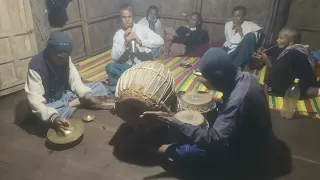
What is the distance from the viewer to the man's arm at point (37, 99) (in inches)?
110

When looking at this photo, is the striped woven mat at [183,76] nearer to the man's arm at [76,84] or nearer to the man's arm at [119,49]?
the man's arm at [119,49]

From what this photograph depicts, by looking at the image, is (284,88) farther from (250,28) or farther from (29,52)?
(29,52)

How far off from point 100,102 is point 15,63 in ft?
5.47

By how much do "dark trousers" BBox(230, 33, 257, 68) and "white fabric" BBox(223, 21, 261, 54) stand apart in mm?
341

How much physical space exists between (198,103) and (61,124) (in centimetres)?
149

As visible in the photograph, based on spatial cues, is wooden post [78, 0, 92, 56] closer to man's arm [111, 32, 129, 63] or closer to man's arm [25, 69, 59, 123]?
man's arm [111, 32, 129, 63]

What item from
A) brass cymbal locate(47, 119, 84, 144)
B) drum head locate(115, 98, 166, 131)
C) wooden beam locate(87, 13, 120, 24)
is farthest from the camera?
wooden beam locate(87, 13, 120, 24)

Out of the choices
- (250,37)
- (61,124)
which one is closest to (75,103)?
(61,124)

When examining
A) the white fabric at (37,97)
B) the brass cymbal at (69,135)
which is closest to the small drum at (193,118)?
the brass cymbal at (69,135)

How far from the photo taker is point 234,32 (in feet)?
17.3

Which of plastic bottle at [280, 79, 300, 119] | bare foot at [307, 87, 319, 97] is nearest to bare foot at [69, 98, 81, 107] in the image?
plastic bottle at [280, 79, 300, 119]

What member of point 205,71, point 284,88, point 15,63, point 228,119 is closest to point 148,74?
point 205,71

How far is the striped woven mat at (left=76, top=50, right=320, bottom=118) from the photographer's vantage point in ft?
12.1

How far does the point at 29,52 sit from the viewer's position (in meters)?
4.32
